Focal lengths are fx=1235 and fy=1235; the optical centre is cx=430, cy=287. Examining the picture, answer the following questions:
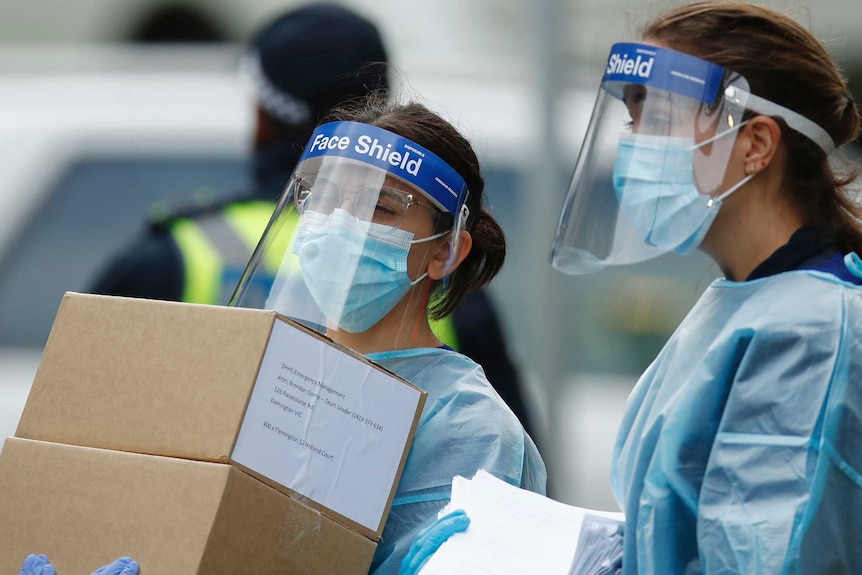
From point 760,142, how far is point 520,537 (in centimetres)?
72

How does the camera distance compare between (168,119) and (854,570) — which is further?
(168,119)

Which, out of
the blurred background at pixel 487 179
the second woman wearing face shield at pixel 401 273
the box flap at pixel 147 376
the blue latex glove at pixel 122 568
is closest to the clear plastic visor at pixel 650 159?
the second woman wearing face shield at pixel 401 273

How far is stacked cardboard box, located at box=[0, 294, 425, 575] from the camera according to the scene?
5.96 ft

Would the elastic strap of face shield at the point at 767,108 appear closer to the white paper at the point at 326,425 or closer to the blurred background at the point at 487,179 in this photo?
the white paper at the point at 326,425

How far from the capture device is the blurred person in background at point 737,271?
1691 mm

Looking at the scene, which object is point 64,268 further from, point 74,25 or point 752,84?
point 74,25

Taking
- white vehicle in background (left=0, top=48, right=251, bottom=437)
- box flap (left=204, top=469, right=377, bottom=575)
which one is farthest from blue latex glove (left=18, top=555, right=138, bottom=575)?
white vehicle in background (left=0, top=48, right=251, bottom=437)

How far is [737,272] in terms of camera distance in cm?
196

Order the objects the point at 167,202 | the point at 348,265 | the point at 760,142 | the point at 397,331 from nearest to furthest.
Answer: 1. the point at 760,142
2. the point at 348,265
3. the point at 397,331
4. the point at 167,202

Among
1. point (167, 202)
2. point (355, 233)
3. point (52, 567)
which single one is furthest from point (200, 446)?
point (167, 202)

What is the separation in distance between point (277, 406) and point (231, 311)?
0.16 meters

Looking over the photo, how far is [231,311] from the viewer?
1.90 m

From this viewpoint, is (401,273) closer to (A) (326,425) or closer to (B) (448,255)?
(B) (448,255)

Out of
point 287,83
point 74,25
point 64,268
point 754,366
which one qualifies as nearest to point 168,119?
point 64,268
